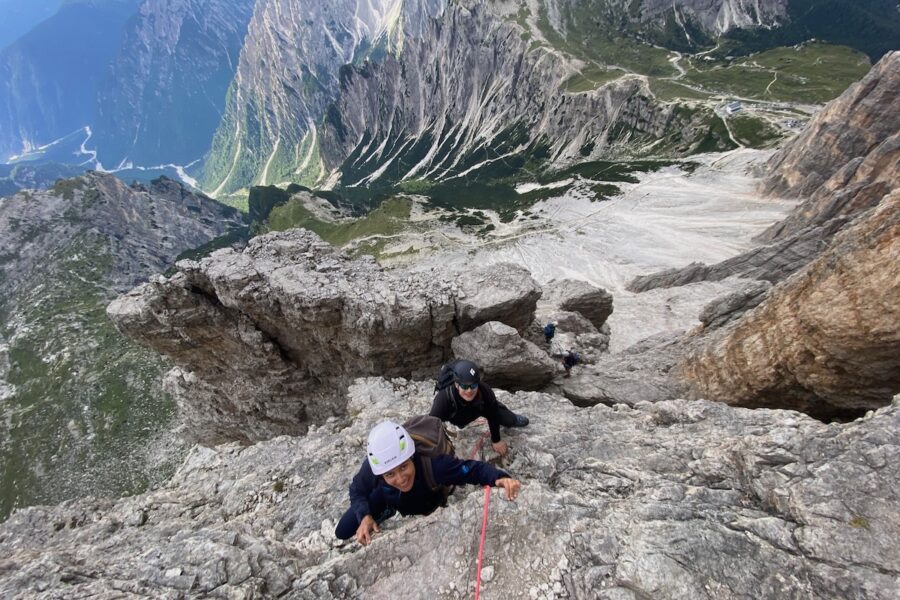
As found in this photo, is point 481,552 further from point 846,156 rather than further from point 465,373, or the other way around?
point 846,156

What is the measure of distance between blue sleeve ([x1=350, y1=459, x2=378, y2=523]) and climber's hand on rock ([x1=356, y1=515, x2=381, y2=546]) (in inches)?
4.2

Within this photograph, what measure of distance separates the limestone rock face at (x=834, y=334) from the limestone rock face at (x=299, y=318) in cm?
861

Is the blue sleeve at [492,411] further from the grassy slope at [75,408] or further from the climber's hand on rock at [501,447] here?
the grassy slope at [75,408]

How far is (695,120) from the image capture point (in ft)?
449

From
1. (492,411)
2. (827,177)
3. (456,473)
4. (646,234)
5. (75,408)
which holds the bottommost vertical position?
(75,408)

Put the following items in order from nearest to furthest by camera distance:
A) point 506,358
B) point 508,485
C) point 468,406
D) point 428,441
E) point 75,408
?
point 428,441, point 508,485, point 468,406, point 506,358, point 75,408

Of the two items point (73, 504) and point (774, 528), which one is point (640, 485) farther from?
point (73, 504)

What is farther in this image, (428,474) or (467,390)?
(467,390)

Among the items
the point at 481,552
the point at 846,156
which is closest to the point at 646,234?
the point at 846,156

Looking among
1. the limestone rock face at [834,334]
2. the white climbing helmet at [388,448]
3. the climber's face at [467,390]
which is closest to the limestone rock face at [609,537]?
the white climbing helmet at [388,448]

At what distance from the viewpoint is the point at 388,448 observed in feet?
20.8

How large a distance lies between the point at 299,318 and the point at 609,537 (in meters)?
16.5

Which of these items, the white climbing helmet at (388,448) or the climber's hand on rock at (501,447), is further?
the climber's hand on rock at (501,447)

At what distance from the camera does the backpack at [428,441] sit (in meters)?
6.99
